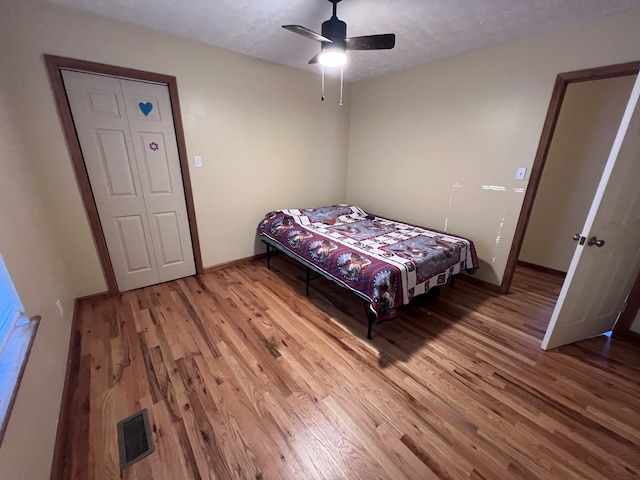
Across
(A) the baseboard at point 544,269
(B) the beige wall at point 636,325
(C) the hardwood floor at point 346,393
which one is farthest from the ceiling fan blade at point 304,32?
(A) the baseboard at point 544,269

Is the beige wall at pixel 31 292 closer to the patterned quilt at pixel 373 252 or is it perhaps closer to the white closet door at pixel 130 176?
the white closet door at pixel 130 176

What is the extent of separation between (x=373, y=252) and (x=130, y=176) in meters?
2.39

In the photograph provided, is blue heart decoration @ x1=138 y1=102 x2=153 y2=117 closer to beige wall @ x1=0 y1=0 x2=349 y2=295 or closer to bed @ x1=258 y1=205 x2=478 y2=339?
beige wall @ x1=0 y1=0 x2=349 y2=295

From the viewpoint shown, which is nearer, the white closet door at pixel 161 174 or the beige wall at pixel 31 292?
the beige wall at pixel 31 292

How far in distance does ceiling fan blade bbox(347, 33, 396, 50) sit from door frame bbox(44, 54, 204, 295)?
172 centimetres

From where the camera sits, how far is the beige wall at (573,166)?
106 inches

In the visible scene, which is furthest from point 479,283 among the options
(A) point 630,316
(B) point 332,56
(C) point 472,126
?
(B) point 332,56

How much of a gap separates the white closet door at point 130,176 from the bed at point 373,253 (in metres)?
1.09

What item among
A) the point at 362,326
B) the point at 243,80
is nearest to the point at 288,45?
the point at 243,80

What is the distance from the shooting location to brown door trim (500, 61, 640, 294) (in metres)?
1.91

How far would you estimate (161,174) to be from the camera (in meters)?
2.58

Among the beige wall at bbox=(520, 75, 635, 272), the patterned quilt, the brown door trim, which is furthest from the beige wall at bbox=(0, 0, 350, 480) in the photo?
the beige wall at bbox=(520, 75, 635, 272)

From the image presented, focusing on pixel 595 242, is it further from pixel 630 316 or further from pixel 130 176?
pixel 130 176

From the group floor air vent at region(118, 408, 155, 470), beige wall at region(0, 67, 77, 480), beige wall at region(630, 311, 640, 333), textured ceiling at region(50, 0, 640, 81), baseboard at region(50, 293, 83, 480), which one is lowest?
floor air vent at region(118, 408, 155, 470)
